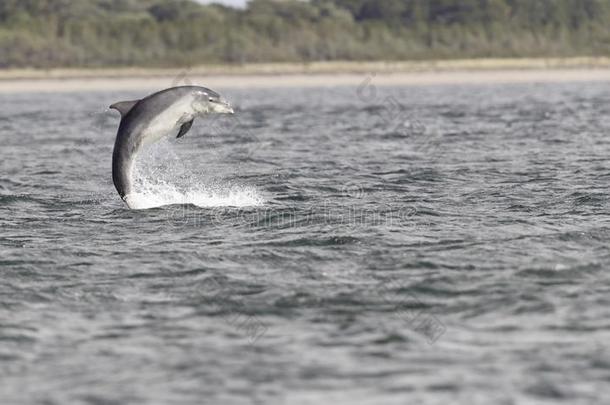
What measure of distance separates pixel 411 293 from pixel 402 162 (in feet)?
48.2

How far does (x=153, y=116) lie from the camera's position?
1672 cm

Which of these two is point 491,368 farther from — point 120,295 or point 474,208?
point 474,208

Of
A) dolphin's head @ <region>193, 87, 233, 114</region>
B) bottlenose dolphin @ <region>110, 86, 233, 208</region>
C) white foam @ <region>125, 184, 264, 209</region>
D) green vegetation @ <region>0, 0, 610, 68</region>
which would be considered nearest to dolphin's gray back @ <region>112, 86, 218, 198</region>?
bottlenose dolphin @ <region>110, 86, 233, 208</region>

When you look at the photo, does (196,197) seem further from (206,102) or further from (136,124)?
(136,124)

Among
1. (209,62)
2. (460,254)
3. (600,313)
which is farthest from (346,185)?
(209,62)

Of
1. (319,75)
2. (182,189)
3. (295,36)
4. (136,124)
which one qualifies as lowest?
(319,75)

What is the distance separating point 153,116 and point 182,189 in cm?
503

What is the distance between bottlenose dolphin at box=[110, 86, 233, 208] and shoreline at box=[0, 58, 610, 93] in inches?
2664

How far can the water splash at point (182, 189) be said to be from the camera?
19562 mm

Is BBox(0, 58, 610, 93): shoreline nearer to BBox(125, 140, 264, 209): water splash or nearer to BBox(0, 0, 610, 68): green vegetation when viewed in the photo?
BBox(0, 0, 610, 68): green vegetation

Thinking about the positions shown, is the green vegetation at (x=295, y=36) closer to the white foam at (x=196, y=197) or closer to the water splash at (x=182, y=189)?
the water splash at (x=182, y=189)

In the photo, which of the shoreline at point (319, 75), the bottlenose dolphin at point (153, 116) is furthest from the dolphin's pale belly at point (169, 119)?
the shoreline at point (319, 75)

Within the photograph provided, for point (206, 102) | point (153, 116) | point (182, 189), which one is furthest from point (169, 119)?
point (182, 189)

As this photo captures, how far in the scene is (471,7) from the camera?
13525 cm
